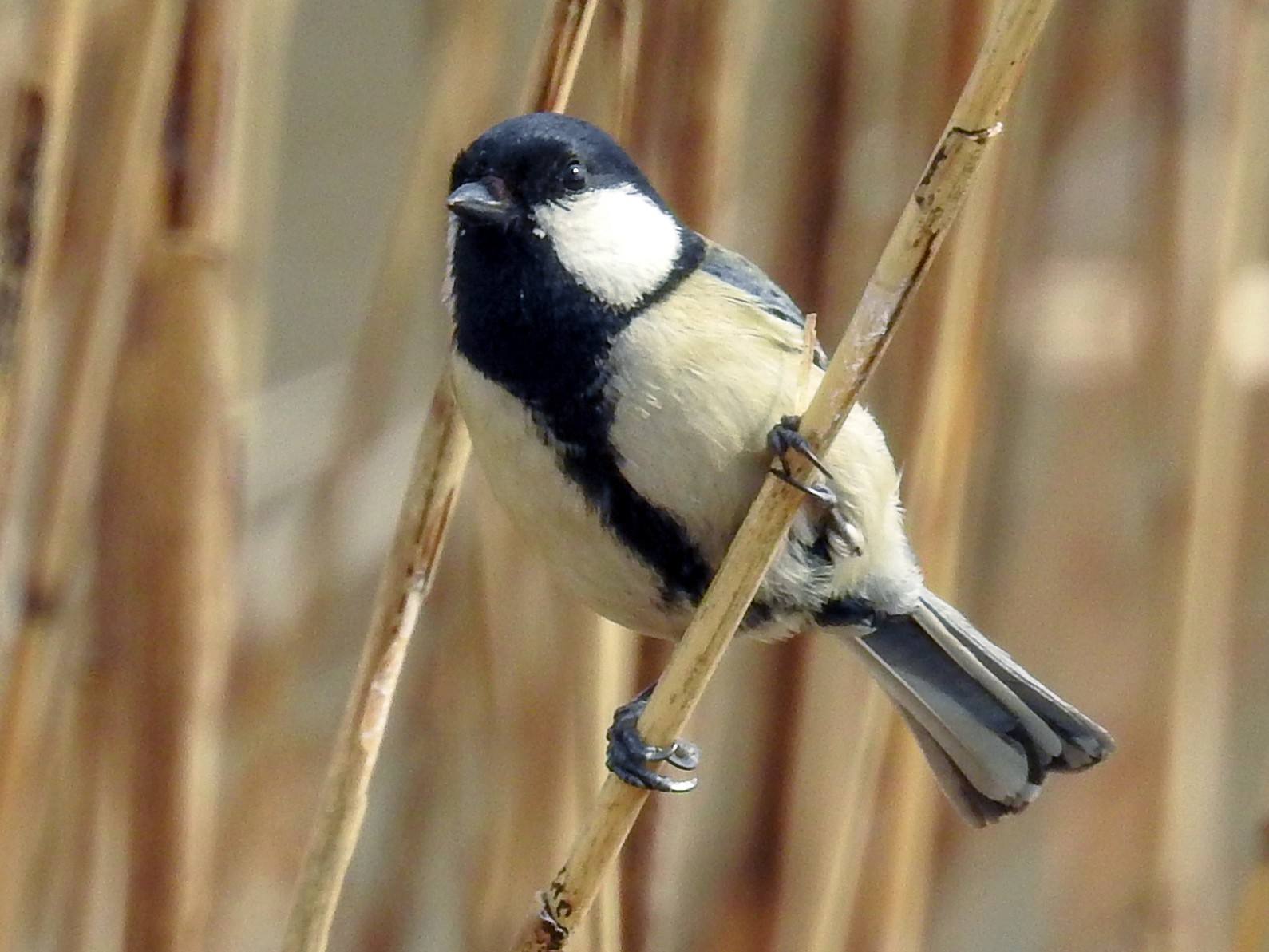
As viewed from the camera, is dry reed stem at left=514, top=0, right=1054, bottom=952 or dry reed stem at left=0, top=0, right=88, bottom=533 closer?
dry reed stem at left=514, top=0, right=1054, bottom=952

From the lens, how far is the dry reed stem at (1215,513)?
82 centimetres

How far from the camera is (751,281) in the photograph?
766 mm

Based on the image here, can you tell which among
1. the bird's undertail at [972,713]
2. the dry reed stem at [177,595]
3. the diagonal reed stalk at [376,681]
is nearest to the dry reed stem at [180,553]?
the dry reed stem at [177,595]

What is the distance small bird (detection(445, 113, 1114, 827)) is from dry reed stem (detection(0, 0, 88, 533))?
193 mm

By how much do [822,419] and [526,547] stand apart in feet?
1.02

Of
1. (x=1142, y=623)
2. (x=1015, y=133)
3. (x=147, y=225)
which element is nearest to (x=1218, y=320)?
(x=1015, y=133)

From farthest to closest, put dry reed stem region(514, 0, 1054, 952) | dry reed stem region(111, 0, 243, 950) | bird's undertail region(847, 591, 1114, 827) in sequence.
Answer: bird's undertail region(847, 591, 1114, 827)
dry reed stem region(111, 0, 243, 950)
dry reed stem region(514, 0, 1054, 952)

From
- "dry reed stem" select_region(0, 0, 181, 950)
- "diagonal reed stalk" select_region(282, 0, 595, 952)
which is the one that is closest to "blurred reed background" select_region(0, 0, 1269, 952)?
"dry reed stem" select_region(0, 0, 181, 950)

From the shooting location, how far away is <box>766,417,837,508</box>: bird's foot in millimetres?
605

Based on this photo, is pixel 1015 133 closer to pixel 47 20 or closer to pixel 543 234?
pixel 543 234

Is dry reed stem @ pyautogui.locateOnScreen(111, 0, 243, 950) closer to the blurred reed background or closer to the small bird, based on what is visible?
the blurred reed background

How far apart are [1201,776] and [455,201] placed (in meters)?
0.63

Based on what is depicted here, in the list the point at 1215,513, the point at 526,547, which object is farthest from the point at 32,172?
the point at 1215,513

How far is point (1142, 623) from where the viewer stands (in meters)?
1.04
